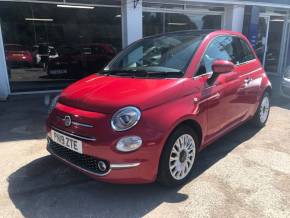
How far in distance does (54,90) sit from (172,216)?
6742 mm

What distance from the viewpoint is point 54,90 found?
8805mm

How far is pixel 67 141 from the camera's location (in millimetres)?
3164

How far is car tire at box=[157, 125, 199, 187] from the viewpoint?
10.2 feet

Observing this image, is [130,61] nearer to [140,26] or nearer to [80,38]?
[140,26]

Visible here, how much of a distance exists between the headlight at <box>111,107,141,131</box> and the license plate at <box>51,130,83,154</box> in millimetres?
418

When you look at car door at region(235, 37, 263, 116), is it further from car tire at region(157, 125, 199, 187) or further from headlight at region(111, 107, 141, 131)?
headlight at region(111, 107, 141, 131)

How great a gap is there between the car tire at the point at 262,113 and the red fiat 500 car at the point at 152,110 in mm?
Result: 875

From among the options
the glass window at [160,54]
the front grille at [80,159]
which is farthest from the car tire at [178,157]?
the glass window at [160,54]

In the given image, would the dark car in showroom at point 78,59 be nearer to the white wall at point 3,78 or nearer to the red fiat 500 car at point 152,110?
the white wall at point 3,78

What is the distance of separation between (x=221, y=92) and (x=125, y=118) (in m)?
1.55

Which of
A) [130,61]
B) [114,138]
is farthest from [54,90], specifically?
[114,138]

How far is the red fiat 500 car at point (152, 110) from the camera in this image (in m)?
2.92

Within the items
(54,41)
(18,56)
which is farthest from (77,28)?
(18,56)

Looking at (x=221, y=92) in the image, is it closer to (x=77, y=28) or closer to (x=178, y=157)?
(x=178, y=157)
